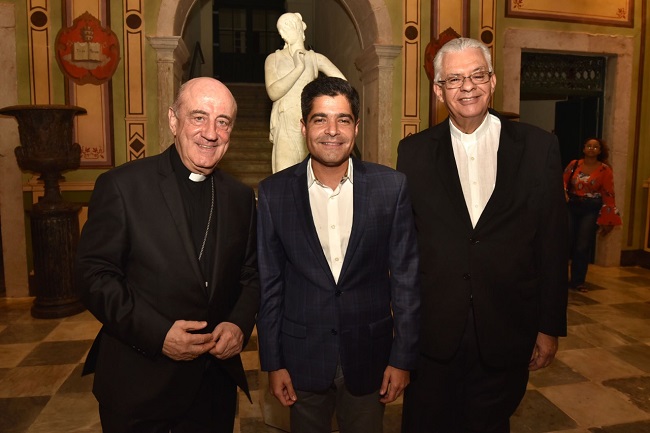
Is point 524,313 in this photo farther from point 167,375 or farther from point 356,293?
point 167,375

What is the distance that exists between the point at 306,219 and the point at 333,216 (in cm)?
10

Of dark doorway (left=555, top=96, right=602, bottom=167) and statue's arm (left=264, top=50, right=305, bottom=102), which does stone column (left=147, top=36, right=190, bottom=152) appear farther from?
dark doorway (left=555, top=96, right=602, bottom=167)

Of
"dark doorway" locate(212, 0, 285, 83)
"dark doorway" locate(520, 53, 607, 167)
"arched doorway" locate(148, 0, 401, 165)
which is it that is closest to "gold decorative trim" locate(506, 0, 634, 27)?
"dark doorway" locate(520, 53, 607, 167)

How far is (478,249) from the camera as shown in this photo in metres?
1.71

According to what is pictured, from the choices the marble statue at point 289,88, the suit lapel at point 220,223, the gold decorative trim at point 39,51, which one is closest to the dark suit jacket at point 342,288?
the suit lapel at point 220,223

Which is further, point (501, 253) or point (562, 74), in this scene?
point (562, 74)

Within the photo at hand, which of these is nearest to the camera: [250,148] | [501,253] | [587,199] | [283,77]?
[501,253]

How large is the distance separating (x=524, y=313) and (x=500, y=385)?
0.92ft

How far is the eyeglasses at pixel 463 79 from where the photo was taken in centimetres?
170

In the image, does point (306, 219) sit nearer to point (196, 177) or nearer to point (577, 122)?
point (196, 177)

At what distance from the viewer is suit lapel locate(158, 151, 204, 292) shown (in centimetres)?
153

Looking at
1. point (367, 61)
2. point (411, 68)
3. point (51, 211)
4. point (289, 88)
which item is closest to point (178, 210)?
point (289, 88)

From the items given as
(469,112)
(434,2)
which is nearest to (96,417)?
Result: (469,112)

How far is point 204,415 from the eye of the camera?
65.4 inches
